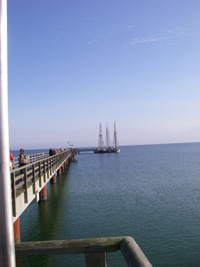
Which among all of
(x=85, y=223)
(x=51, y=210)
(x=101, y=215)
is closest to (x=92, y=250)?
(x=85, y=223)

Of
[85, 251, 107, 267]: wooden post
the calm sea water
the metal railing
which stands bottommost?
the calm sea water

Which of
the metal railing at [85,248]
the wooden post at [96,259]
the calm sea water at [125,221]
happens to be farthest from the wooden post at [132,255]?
the calm sea water at [125,221]

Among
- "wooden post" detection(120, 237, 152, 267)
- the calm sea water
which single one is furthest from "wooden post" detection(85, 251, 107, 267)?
the calm sea water

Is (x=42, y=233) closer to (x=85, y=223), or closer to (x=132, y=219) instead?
(x=85, y=223)

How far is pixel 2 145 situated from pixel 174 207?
64.5 ft

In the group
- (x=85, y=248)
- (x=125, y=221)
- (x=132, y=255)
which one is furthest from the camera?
(x=125, y=221)

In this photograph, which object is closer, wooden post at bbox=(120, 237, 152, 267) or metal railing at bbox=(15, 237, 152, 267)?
wooden post at bbox=(120, 237, 152, 267)

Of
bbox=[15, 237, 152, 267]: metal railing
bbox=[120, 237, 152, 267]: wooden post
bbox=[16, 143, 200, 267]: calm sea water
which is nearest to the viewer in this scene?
bbox=[120, 237, 152, 267]: wooden post

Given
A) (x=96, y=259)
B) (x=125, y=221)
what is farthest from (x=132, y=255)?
(x=125, y=221)

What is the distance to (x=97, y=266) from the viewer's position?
9.18ft

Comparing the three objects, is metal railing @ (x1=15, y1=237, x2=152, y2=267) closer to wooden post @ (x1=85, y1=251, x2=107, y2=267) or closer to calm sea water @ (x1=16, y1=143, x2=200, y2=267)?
wooden post @ (x1=85, y1=251, x2=107, y2=267)

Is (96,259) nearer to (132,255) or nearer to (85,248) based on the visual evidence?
(85,248)

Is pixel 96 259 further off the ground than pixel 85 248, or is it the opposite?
pixel 85 248

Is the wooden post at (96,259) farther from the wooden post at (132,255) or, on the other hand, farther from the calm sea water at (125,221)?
the calm sea water at (125,221)
